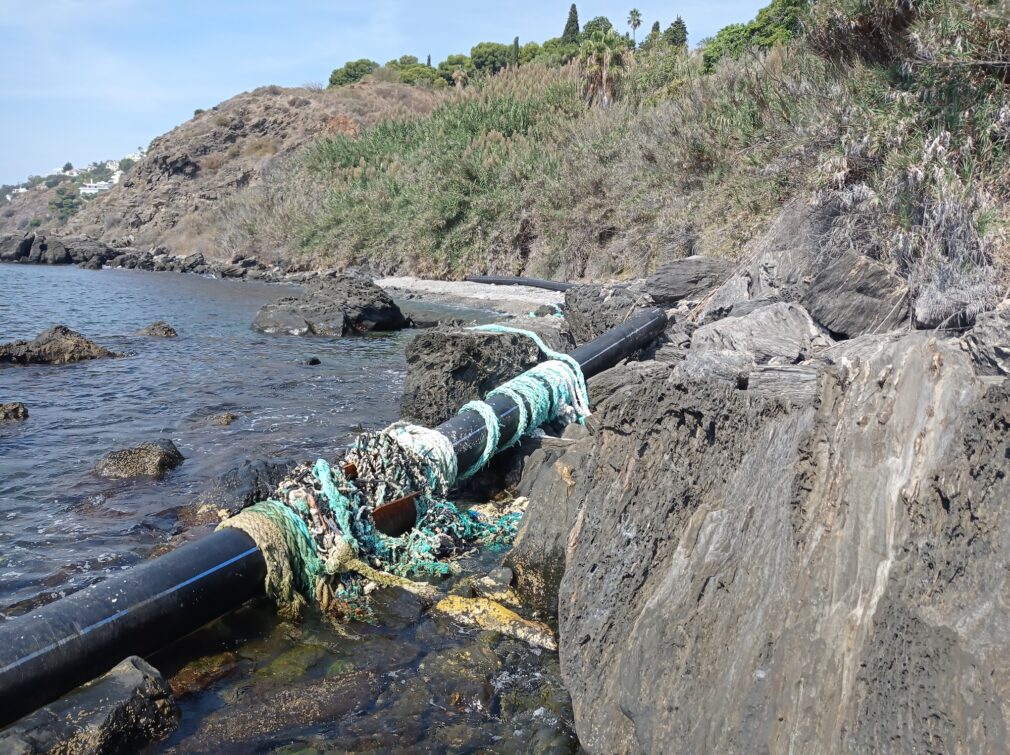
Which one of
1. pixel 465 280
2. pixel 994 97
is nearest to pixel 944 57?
pixel 994 97

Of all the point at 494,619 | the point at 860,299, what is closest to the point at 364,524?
the point at 494,619

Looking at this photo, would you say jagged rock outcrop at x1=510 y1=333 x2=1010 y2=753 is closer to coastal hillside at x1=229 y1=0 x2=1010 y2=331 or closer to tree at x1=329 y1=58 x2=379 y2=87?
coastal hillside at x1=229 y1=0 x2=1010 y2=331

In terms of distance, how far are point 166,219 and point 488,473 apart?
177ft

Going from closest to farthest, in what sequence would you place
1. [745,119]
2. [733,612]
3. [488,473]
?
1. [733,612]
2. [488,473]
3. [745,119]

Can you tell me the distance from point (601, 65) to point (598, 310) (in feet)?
68.5

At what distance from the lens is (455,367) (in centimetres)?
654

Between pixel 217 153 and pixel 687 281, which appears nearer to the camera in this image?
pixel 687 281

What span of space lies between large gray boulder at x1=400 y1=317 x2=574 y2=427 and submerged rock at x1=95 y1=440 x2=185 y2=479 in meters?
1.98

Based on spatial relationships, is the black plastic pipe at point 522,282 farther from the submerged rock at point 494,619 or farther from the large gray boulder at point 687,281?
the submerged rock at point 494,619

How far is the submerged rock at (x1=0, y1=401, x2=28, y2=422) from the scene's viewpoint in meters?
8.01

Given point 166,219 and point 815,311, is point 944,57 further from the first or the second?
point 166,219

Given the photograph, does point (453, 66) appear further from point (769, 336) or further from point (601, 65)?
point (769, 336)

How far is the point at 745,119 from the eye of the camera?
1496cm

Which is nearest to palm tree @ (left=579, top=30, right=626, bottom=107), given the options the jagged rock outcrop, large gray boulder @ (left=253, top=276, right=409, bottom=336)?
large gray boulder @ (left=253, top=276, right=409, bottom=336)
